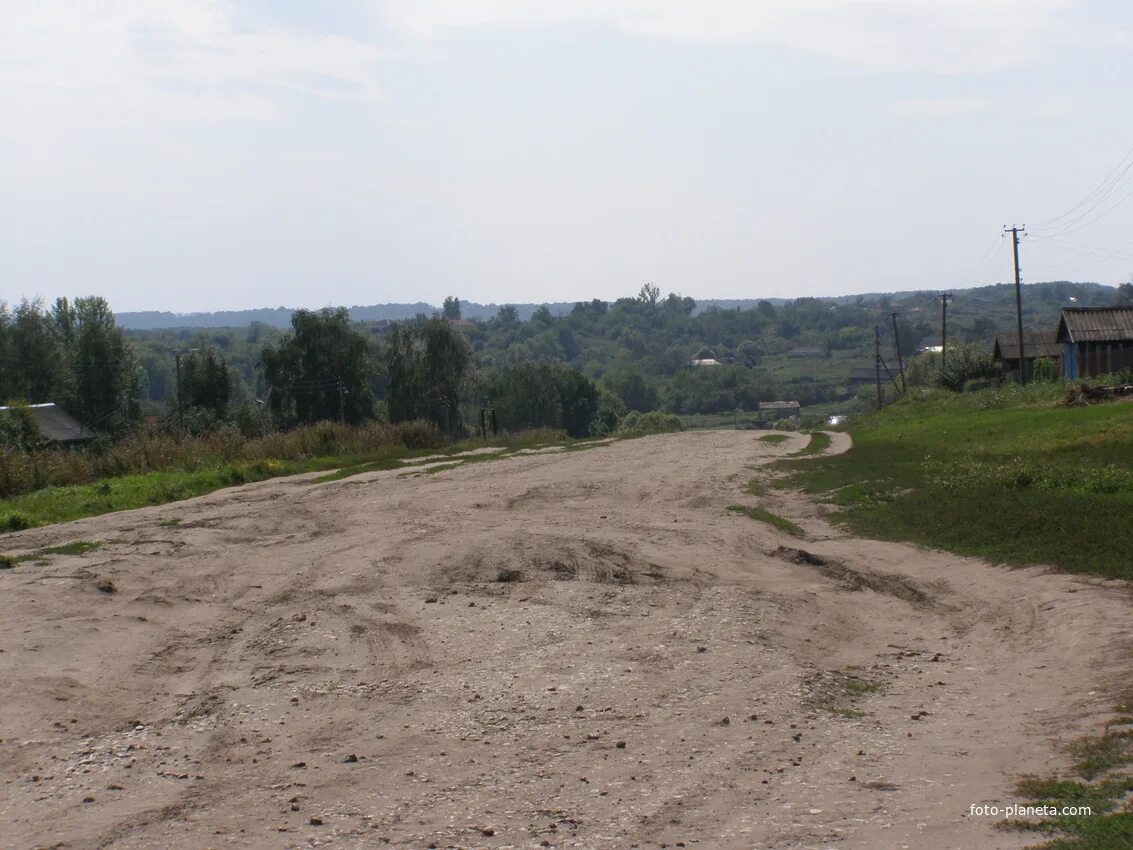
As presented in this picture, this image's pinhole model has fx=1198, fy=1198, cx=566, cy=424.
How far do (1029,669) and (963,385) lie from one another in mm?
53744

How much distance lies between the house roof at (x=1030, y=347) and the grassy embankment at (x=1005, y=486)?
29824 millimetres

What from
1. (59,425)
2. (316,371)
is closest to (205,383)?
(316,371)

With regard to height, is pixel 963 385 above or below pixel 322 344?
below

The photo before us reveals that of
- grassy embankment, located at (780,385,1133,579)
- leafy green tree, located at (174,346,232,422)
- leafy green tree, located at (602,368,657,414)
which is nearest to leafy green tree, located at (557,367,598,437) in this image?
leafy green tree, located at (174,346,232,422)

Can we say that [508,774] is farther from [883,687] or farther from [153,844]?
[883,687]

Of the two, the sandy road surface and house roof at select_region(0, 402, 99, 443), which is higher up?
house roof at select_region(0, 402, 99, 443)

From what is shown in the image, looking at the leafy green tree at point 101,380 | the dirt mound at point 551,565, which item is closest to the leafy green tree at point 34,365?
the leafy green tree at point 101,380

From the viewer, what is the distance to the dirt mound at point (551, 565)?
48.4 ft

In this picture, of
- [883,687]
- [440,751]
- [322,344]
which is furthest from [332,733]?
[322,344]

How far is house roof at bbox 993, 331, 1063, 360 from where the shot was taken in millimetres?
63406

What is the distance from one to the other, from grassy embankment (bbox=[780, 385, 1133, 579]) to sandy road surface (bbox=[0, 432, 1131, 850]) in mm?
924

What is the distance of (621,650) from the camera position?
36.7 feet

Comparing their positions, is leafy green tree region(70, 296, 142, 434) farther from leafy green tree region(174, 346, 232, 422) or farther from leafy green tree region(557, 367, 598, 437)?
leafy green tree region(557, 367, 598, 437)

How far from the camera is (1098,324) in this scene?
49.1 metres
